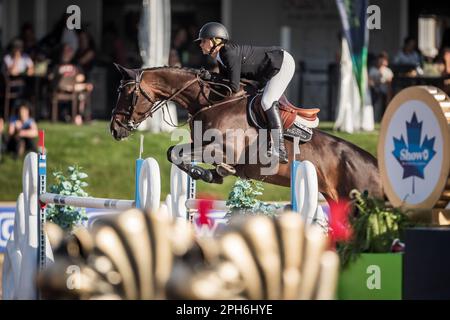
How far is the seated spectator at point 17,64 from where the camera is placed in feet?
48.0

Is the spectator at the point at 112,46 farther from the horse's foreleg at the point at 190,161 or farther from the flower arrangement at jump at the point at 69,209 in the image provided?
the flower arrangement at jump at the point at 69,209

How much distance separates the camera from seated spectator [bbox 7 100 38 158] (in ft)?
42.9

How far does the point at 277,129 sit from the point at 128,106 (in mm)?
1032

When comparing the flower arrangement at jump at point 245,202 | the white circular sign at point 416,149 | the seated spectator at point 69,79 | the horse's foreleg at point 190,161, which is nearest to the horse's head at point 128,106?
the horse's foreleg at point 190,161

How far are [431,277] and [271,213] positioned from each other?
232 centimetres

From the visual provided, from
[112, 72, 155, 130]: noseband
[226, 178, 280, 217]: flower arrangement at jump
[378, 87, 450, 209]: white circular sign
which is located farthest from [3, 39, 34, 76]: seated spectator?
[378, 87, 450, 209]: white circular sign

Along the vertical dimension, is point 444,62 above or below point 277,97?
above

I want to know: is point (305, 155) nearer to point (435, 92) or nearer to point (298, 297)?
point (435, 92)

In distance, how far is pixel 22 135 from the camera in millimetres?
13094

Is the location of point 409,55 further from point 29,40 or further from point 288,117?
point 288,117

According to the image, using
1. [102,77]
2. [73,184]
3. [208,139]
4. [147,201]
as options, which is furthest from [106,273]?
Result: [102,77]

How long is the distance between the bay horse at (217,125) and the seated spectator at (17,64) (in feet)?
22.3

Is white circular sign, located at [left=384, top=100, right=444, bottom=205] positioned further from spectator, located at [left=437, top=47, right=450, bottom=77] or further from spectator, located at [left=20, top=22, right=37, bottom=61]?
spectator, located at [left=20, top=22, right=37, bottom=61]

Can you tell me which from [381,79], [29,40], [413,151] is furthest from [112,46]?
[413,151]
